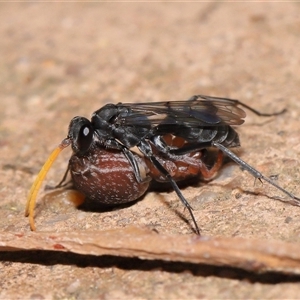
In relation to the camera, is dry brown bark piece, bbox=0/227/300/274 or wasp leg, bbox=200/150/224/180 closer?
dry brown bark piece, bbox=0/227/300/274

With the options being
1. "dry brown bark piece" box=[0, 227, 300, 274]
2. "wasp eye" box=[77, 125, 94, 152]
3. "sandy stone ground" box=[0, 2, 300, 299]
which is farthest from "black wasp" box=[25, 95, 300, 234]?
"dry brown bark piece" box=[0, 227, 300, 274]

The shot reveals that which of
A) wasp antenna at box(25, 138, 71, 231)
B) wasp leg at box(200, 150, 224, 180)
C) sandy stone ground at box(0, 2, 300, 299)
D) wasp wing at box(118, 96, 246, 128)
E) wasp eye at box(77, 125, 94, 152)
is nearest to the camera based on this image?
sandy stone ground at box(0, 2, 300, 299)

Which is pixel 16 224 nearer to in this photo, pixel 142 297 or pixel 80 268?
pixel 80 268

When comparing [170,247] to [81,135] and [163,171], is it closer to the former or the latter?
[163,171]

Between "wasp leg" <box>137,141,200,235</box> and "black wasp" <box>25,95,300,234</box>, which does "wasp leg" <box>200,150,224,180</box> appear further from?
"wasp leg" <box>137,141,200,235</box>

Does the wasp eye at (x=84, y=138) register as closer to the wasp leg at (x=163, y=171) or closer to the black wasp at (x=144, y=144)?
the black wasp at (x=144, y=144)

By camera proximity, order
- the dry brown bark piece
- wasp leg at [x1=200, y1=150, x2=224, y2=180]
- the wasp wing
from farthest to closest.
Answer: wasp leg at [x1=200, y1=150, x2=224, y2=180] → the wasp wing → the dry brown bark piece

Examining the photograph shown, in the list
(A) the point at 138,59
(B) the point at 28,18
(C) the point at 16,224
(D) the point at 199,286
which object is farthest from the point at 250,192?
(B) the point at 28,18
